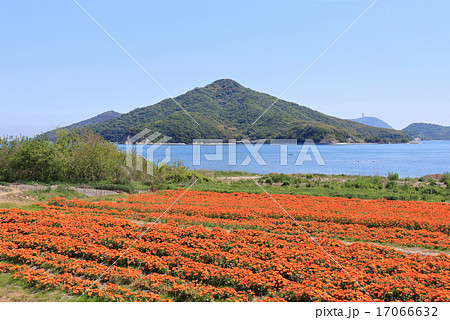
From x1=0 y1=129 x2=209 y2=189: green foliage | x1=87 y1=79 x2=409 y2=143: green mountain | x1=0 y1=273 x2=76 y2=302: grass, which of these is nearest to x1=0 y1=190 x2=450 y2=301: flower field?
x1=0 y1=273 x2=76 y2=302: grass

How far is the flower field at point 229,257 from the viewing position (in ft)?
21.5

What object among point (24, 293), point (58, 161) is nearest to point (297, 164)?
point (58, 161)

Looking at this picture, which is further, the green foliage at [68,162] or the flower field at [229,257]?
the green foliage at [68,162]

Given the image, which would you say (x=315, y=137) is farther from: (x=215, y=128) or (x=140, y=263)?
(x=140, y=263)

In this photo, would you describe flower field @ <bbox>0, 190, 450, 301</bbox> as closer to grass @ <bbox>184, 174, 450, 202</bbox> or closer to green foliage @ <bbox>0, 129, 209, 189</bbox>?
grass @ <bbox>184, 174, 450, 202</bbox>

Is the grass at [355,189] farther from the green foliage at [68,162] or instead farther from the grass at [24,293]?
the grass at [24,293]

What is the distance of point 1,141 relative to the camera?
2819 cm

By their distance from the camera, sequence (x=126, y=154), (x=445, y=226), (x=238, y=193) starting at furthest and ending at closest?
(x=126, y=154), (x=238, y=193), (x=445, y=226)

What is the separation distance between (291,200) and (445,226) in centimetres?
792

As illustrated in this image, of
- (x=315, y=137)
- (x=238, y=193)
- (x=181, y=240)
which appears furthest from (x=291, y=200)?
(x=315, y=137)

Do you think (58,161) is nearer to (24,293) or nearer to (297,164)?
(24,293)

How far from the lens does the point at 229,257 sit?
8.30m

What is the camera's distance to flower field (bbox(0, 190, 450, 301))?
656 centimetres

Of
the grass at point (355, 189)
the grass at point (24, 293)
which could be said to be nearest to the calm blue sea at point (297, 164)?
the grass at point (355, 189)
